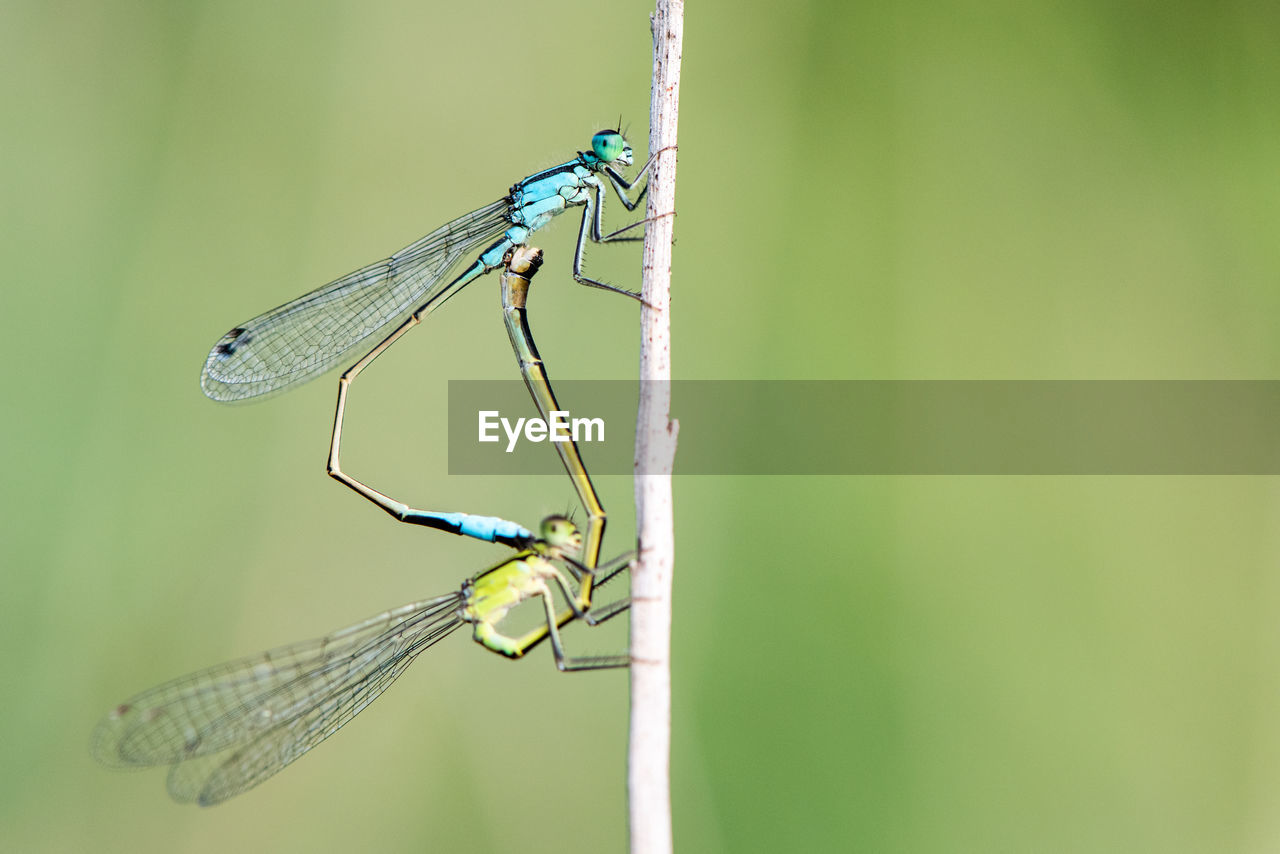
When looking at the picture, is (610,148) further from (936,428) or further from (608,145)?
(936,428)

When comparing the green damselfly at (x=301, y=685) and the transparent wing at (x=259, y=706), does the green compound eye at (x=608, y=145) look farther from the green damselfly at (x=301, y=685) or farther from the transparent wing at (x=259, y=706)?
the transparent wing at (x=259, y=706)

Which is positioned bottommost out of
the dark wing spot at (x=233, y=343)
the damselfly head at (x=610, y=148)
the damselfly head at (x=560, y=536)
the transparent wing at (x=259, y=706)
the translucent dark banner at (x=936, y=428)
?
the transparent wing at (x=259, y=706)

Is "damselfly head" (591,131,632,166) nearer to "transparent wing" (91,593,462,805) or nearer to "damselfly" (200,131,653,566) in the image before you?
"damselfly" (200,131,653,566)

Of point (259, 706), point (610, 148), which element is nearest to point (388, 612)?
point (259, 706)

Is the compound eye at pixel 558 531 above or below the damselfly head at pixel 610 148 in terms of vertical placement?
below

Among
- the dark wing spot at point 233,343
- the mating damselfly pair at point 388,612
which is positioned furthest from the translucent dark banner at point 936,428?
the dark wing spot at point 233,343

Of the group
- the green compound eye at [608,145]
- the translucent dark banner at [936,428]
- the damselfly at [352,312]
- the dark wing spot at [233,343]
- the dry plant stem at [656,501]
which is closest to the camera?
the dry plant stem at [656,501]

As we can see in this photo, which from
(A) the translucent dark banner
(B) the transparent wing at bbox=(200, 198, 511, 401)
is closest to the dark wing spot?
(B) the transparent wing at bbox=(200, 198, 511, 401)

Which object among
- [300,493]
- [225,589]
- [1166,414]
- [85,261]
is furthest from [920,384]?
[85,261]
